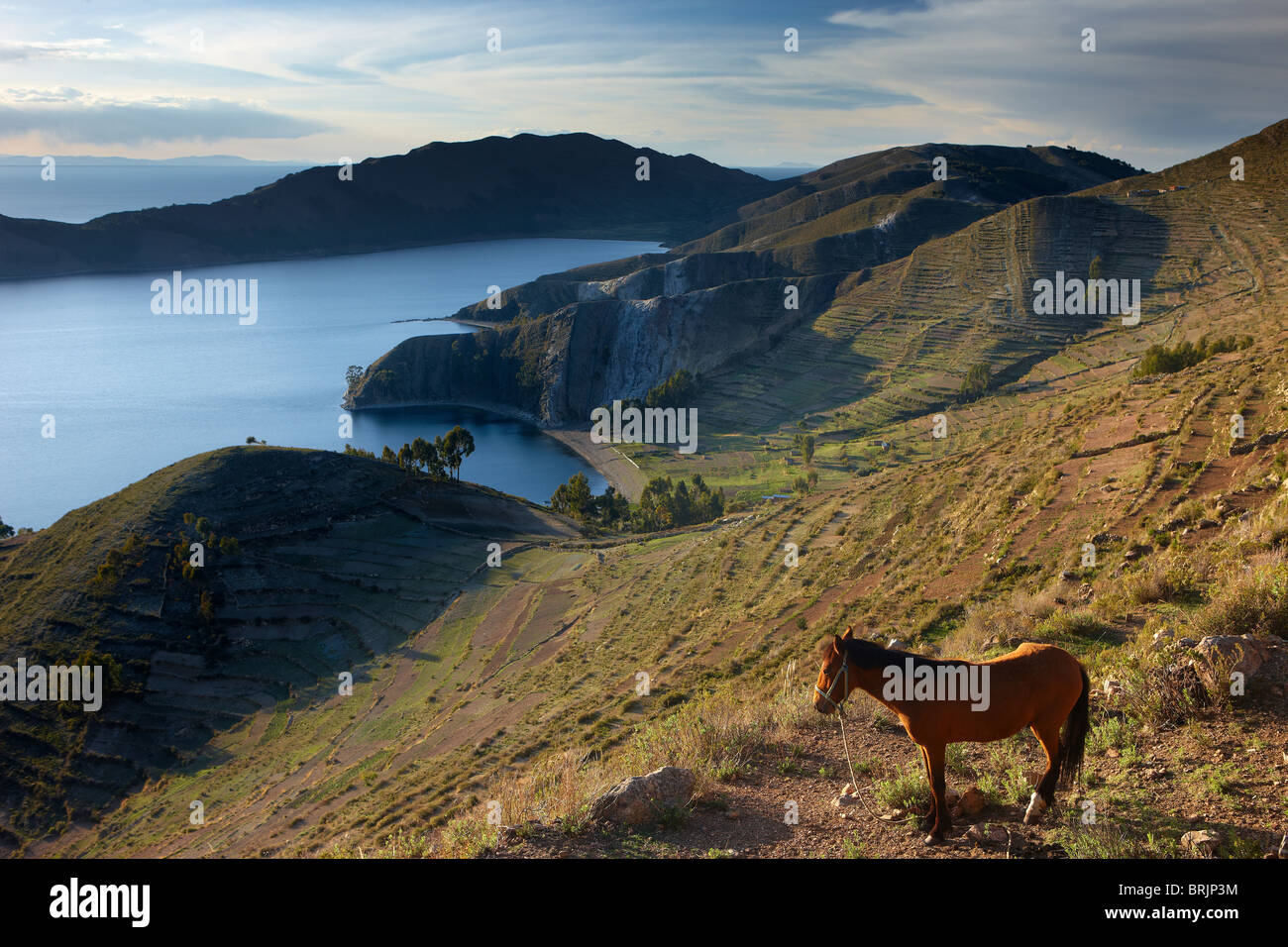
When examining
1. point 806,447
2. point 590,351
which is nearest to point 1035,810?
point 806,447

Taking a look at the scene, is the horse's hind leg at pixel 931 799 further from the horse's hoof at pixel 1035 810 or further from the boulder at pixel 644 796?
the boulder at pixel 644 796

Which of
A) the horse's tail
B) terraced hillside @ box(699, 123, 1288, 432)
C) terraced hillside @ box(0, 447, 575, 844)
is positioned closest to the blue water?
terraced hillside @ box(699, 123, 1288, 432)

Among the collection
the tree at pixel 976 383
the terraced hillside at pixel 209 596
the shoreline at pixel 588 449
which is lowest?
the terraced hillside at pixel 209 596

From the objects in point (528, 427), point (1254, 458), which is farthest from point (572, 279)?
point (1254, 458)

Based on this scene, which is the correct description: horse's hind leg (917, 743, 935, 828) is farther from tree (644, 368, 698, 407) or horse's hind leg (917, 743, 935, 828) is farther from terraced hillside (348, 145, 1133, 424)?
terraced hillside (348, 145, 1133, 424)

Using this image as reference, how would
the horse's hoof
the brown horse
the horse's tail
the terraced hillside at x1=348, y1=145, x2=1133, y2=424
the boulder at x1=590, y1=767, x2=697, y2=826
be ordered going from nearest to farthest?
the brown horse, the horse's tail, the horse's hoof, the boulder at x1=590, y1=767, x2=697, y2=826, the terraced hillside at x1=348, y1=145, x2=1133, y2=424

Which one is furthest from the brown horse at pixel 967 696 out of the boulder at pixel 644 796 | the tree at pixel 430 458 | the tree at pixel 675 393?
the tree at pixel 675 393
